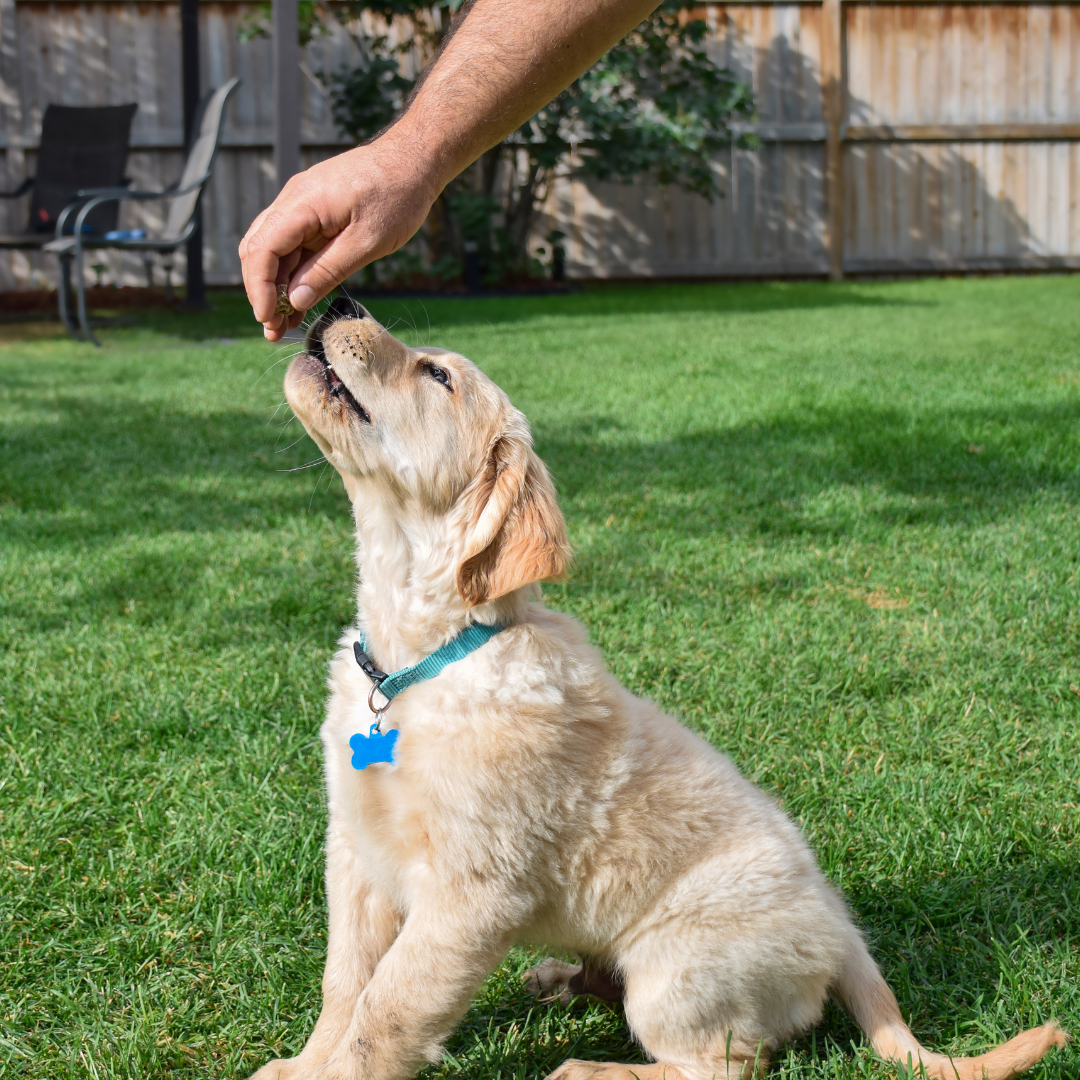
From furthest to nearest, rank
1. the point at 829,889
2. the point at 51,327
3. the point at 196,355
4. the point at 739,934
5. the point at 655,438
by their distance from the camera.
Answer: the point at 51,327 < the point at 196,355 < the point at 655,438 < the point at 829,889 < the point at 739,934

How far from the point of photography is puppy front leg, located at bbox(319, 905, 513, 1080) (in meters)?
1.55

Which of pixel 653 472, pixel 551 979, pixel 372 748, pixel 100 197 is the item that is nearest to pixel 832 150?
pixel 100 197

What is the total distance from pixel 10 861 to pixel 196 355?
20.8 ft

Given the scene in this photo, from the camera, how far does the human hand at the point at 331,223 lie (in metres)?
1.56

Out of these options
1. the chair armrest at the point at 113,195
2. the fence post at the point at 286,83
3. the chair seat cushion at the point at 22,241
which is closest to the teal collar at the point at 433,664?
the fence post at the point at 286,83

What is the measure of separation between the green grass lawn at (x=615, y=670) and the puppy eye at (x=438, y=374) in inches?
32.7

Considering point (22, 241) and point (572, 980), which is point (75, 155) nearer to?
point (22, 241)

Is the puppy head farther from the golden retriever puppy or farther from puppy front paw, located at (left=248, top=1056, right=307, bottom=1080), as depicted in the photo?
puppy front paw, located at (left=248, top=1056, right=307, bottom=1080)

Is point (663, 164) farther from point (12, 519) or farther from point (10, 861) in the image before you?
point (10, 861)

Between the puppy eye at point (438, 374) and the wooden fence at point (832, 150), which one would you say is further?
the wooden fence at point (832, 150)

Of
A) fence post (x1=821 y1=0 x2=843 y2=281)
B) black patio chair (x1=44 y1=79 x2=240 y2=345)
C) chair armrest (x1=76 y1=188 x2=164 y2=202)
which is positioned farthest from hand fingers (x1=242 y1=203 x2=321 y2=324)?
fence post (x1=821 y1=0 x2=843 y2=281)

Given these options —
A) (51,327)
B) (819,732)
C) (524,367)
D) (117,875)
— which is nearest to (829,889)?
(819,732)

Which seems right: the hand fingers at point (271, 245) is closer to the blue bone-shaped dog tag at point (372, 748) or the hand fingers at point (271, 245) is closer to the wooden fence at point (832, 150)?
the blue bone-shaped dog tag at point (372, 748)

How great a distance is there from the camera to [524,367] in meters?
7.28
